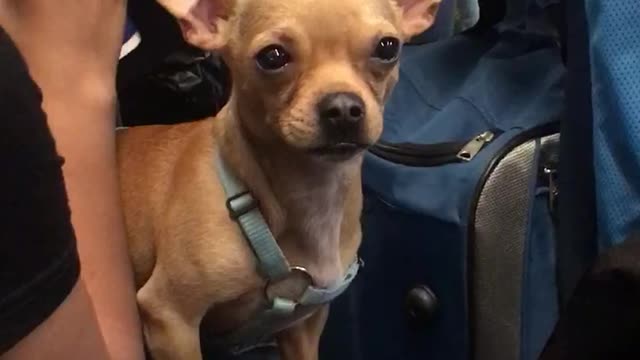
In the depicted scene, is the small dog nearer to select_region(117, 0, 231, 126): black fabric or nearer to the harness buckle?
the harness buckle

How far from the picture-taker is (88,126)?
3.26ft

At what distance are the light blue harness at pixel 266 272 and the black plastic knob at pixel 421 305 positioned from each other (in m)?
0.19

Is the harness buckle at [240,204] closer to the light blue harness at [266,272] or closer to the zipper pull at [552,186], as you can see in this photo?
the light blue harness at [266,272]

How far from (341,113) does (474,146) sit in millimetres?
351

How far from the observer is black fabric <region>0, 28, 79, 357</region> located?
0.58 m

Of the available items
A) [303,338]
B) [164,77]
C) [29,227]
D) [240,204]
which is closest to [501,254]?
[303,338]

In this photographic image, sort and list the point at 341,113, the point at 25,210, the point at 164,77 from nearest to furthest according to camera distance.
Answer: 1. the point at 25,210
2. the point at 341,113
3. the point at 164,77

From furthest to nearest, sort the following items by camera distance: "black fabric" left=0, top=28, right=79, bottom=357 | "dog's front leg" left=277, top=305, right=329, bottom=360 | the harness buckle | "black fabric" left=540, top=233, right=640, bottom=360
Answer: "dog's front leg" left=277, top=305, right=329, bottom=360 < the harness buckle < "black fabric" left=540, top=233, right=640, bottom=360 < "black fabric" left=0, top=28, right=79, bottom=357

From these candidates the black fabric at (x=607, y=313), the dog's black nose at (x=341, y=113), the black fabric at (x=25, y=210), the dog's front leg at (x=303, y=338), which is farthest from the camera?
the dog's front leg at (x=303, y=338)

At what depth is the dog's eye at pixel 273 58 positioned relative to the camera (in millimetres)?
922

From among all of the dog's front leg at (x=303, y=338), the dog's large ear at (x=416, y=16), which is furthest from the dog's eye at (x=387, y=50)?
the dog's front leg at (x=303, y=338)

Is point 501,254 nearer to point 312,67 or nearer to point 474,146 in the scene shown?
point 474,146

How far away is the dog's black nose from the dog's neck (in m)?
0.08

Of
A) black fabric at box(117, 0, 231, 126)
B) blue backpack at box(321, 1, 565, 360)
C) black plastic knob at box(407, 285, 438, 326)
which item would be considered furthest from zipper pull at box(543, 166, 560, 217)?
black fabric at box(117, 0, 231, 126)
